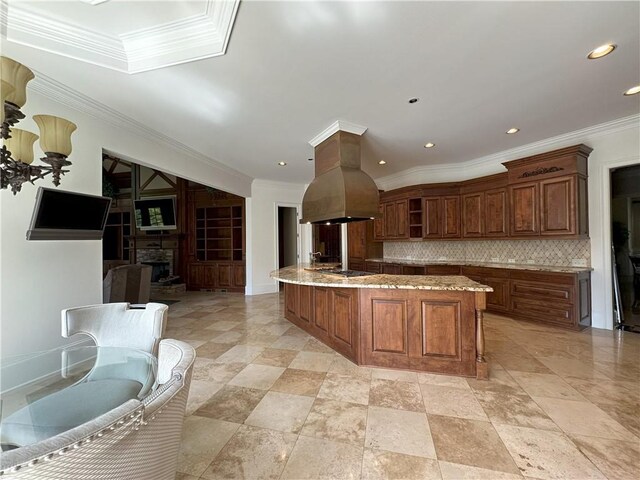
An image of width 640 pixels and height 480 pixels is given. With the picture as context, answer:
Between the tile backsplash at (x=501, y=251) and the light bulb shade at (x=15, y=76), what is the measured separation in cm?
592

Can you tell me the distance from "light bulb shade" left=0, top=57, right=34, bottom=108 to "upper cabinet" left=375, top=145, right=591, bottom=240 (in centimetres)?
532

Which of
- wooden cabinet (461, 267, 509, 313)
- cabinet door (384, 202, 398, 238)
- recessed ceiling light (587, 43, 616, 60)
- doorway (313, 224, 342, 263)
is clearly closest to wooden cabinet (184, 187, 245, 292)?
doorway (313, 224, 342, 263)

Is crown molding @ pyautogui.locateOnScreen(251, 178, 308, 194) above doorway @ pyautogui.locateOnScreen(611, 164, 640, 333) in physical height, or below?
above

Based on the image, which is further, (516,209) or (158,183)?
(158,183)

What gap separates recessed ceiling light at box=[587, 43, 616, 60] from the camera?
210 centimetres

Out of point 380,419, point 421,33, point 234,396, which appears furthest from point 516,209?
point 234,396

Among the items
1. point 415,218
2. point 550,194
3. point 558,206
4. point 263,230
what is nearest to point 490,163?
point 550,194

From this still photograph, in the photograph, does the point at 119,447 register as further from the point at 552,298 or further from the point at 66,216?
the point at 552,298

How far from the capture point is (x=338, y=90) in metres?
2.60

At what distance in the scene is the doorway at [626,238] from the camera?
12.1 feet

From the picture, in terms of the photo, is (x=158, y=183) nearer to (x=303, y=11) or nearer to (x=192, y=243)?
(x=192, y=243)

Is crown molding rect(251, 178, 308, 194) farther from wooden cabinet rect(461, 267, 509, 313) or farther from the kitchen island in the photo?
wooden cabinet rect(461, 267, 509, 313)

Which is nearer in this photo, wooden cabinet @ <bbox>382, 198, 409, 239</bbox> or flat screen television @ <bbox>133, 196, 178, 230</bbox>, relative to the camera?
wooden cabinet @ <bbox>382, 198, 409, 239</bbox>

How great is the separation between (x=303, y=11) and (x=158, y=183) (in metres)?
7.27
